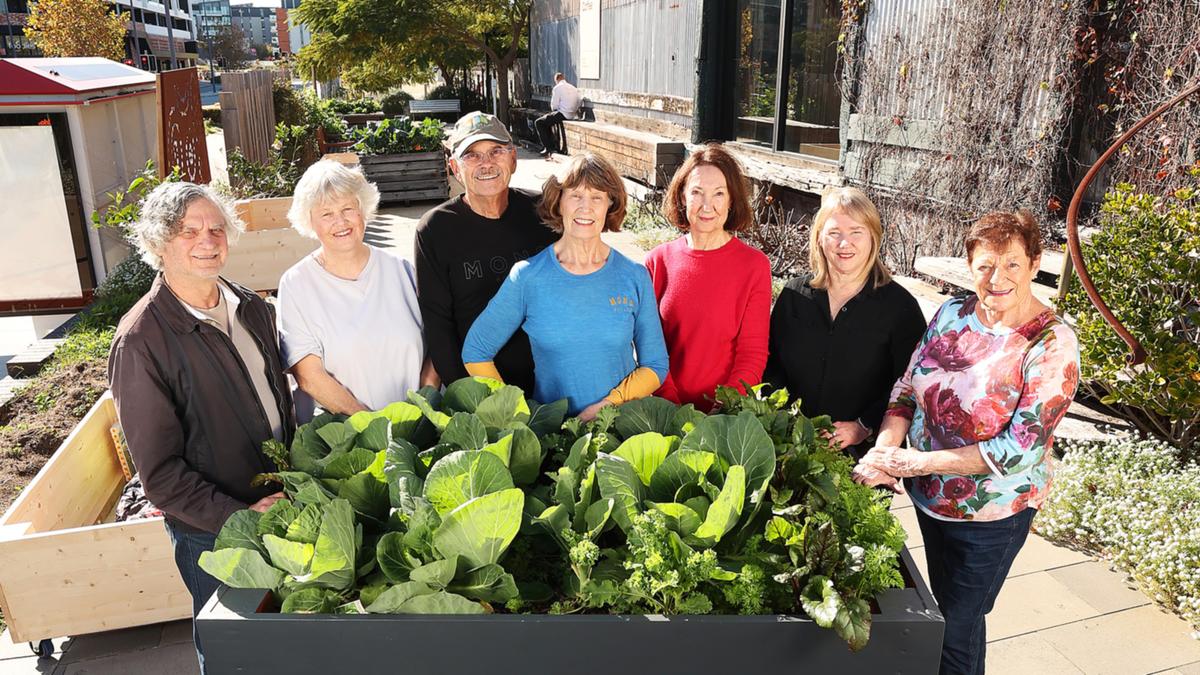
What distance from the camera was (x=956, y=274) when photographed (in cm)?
479

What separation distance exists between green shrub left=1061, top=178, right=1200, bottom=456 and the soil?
533cm

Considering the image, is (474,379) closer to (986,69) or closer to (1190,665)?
(1190,665)

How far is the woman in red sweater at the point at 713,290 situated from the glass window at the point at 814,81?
5459 millimetres

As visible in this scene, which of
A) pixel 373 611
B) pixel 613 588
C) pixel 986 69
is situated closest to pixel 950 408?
pixel 613 588

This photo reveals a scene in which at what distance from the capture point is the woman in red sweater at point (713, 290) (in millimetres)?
2502

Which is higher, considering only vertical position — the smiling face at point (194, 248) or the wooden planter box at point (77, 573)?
the smiling face at point (194, 248)

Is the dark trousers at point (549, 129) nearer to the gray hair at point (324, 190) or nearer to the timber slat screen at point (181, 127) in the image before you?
the timber slat screen at point (181, 127)

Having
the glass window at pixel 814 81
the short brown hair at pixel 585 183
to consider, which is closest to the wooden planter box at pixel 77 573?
the short brown hair at pixel 585 183

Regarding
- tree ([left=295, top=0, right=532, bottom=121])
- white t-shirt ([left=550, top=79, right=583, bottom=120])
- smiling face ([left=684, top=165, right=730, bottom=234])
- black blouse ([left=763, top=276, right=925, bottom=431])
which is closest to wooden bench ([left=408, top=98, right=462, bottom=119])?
tree ([left=295, top=0, right=532, bottom=121])

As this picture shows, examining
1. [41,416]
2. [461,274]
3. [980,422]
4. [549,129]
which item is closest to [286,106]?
[549,129]

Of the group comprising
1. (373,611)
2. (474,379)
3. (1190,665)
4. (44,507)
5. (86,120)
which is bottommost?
(1190,665)

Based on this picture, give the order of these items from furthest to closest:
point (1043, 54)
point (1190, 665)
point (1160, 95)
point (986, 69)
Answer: point (986, 69) < point (1043, 54) < point (1160, 95) < point (1190, 665)

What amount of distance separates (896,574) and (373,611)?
0.90 meters

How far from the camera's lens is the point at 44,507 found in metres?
2.98
